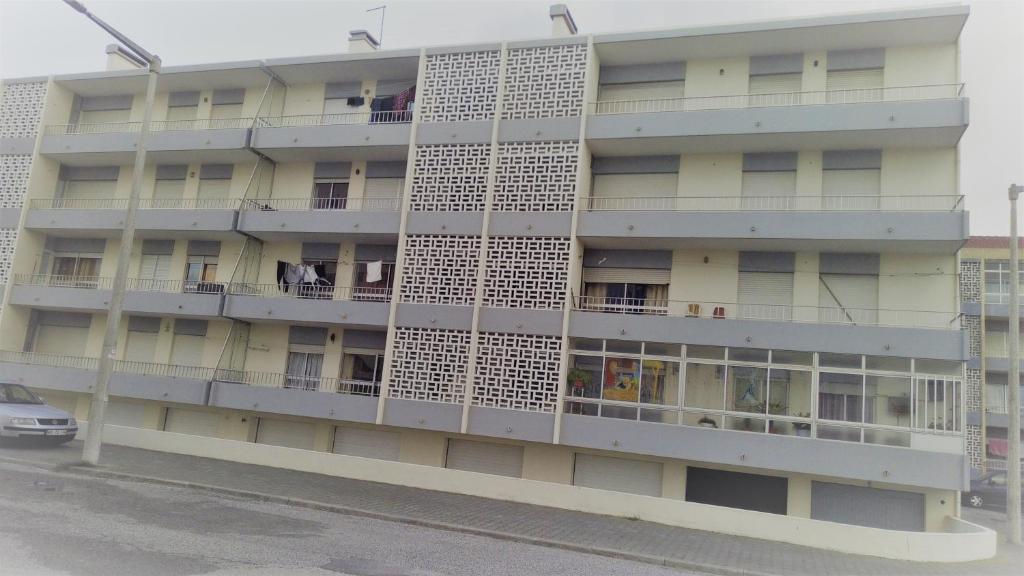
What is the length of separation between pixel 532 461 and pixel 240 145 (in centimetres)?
1395

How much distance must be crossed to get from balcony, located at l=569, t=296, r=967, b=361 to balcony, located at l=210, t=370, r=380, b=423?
668cm

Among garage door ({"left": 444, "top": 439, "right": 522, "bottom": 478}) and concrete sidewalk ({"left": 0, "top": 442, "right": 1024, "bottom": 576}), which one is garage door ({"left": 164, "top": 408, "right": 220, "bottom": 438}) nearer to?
concrete sidewalk ({"left": 0, "top": 442, "right": 1024, "bottom": 576})

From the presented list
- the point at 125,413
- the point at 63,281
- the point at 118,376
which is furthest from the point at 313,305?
the point at 63,281

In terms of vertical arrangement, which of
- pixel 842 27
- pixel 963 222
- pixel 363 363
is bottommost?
pixel 363 363

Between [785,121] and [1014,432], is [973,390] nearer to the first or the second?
[1014,432]

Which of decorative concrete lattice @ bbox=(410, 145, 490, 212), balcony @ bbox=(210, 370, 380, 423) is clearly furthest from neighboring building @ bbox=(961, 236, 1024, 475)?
balcony @ bbox=(210, 370, 380, 423)

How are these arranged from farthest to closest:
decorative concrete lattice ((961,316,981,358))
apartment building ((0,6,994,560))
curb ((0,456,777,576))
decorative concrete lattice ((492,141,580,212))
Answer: decorative concrete lattice ((961,316,981,358)), decorative concrete lattice ((492,141,580,212)), apartment building ((0,6,994,560)), curb ((0,456,777,576))

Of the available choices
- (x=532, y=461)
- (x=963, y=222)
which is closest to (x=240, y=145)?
(x=532, y=461)

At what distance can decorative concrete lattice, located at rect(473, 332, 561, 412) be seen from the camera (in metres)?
18.2

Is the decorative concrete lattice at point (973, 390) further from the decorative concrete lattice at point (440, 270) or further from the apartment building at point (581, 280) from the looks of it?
the decorative concrete lattice at point (440, 270)

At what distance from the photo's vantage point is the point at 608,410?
59.0 ft

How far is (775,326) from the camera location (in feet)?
55.5

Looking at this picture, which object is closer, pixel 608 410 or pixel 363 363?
pixel 608 410

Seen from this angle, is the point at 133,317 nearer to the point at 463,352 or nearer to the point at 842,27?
the point at 463,352
